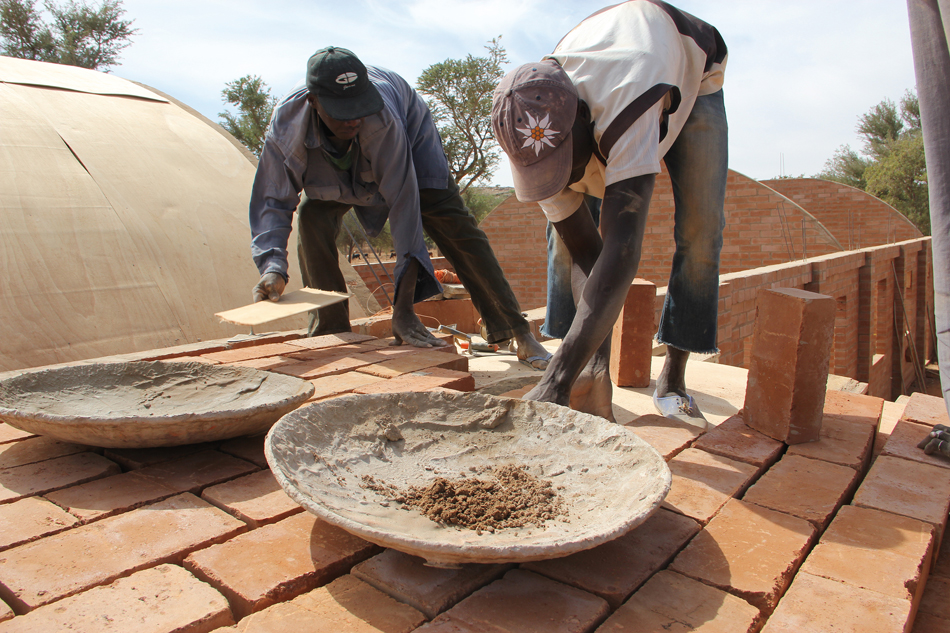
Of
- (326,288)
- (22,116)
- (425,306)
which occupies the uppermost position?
(22,116)

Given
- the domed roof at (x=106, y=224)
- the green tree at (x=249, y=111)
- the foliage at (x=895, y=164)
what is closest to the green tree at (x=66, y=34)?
the green tree at (x=249, y=111)

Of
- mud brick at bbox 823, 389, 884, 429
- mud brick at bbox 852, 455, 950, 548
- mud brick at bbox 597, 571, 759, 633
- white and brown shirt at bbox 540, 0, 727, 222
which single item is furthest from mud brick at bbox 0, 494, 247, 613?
mud brick at bbox 823, 389, 884, 429

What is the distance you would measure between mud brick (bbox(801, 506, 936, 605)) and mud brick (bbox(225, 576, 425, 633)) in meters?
0.73

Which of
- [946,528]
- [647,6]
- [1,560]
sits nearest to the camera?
[1,560]

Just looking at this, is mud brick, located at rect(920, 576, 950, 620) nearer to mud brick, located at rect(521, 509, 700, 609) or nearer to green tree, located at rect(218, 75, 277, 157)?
mud brick, located at rect(521, 509, 700, 609)

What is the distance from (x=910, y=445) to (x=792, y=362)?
0.39m

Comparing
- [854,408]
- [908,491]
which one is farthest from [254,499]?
[854,408]

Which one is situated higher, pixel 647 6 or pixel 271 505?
pixel 647 6

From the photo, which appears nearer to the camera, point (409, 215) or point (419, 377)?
point (419, 377)

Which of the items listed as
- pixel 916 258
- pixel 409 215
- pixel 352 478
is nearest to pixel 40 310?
pixel 409 215

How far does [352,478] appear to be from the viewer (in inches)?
52.7

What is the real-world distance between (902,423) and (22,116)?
557cm

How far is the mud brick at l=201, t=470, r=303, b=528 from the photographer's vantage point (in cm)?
131

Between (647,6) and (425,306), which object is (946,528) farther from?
(425,306)
